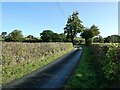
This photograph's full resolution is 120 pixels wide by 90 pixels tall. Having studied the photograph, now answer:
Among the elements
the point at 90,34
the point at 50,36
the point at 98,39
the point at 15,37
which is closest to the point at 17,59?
the point at 15,37

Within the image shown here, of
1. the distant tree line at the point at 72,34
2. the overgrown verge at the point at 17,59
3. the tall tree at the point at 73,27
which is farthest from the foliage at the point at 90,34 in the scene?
the overgrown verge at the point at 17,59

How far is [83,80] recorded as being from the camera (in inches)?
471

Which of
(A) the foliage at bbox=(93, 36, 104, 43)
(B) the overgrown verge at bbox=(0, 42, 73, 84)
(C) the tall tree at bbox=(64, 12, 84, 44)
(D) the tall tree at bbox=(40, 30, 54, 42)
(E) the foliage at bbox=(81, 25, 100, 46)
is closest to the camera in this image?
(B) the overgrown verge at bbox=(0, 42, 73, 84)

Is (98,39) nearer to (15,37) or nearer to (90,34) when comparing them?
(90,34)

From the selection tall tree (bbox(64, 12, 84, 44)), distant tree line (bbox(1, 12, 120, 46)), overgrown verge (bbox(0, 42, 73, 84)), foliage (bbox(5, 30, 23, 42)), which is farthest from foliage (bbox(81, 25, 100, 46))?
overgrown verge (bbox(0, 42, 73, 84))

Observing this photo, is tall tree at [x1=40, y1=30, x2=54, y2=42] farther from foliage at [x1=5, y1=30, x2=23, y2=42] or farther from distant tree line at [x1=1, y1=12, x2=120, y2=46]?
foliage at [x1=5, y1=30, x2=23, y2=42]

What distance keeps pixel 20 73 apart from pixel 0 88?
Result: 3.70 meters

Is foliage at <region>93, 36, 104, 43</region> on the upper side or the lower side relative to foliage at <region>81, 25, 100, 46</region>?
lower

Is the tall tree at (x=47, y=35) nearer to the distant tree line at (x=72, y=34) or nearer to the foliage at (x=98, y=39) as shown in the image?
the distant tree line at (x=72, y=34)

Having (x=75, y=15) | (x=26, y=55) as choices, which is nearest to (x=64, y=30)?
(x=75, y=15)

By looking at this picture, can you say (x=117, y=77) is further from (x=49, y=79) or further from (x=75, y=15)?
(x=75, y=15)

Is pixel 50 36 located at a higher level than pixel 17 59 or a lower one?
higher

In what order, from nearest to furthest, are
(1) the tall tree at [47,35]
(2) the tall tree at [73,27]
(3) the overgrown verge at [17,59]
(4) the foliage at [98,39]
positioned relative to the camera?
(3) the overgrown verge at [17,59], (1) the tall tree at [47,35], (4) the foliage at [98,39], (2) the tall tree at [73,27]

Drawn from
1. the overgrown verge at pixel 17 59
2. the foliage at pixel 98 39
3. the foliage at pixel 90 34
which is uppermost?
the foliage at pixel 90 34
